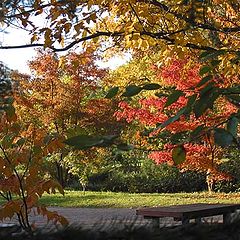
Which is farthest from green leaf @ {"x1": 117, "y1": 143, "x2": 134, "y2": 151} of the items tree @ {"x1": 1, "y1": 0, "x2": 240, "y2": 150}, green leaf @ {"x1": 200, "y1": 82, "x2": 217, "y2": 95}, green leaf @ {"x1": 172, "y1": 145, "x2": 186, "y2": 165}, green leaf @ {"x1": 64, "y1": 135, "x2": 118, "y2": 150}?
tree @ {"x1": 1, "y1": 0, "x2": 240, "y2": 150}

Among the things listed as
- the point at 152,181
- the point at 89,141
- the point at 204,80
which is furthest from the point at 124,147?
the point at 152,181

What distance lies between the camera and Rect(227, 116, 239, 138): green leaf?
3.91 ft

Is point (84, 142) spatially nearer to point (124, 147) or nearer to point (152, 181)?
point (124, 147)

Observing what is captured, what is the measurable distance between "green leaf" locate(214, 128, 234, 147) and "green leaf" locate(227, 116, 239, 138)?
12mm

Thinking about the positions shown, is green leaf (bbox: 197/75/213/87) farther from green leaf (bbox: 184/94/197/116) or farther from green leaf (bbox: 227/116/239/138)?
green leaf (bbox: 227/116/239/138)

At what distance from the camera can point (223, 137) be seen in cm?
117

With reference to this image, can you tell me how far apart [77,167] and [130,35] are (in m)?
17.1

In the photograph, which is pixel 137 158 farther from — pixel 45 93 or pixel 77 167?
pixel 45 93

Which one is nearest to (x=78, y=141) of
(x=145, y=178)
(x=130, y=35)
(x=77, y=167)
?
(x=130, y=35)

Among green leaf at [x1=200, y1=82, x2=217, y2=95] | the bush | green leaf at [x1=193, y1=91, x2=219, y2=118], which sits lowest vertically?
the bush

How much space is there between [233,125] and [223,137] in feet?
0.20

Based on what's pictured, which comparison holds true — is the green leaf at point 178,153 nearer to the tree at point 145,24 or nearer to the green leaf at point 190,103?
the green leaf at point 190,103

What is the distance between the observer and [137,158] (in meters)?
24.8

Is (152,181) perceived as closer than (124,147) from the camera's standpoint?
No
